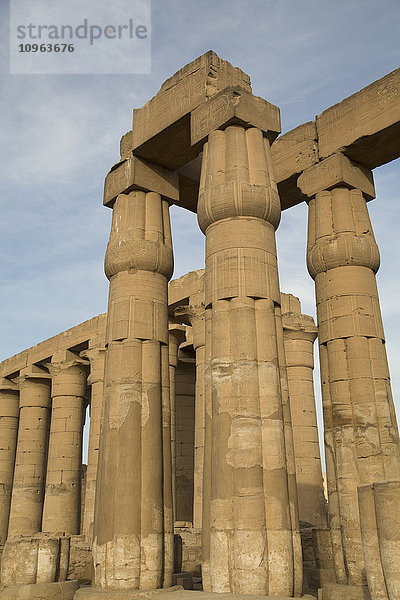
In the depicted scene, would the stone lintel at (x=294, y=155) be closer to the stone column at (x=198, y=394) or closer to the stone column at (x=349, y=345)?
the stone column at (x=349, y=345)

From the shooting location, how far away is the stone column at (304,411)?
55.8 feet

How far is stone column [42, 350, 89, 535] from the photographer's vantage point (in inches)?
901

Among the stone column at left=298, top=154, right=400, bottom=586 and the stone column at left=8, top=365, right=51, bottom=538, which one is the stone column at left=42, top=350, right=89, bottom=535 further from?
the stone column at left=298, top=154, right=400, bottom=586

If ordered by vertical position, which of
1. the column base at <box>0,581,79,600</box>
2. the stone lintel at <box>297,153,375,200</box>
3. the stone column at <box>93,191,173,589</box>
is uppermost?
the stone lintel at <box>297,153,375,200</box>

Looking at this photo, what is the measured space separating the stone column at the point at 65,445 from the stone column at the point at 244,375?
611 inches

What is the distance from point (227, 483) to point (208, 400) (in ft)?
4.54

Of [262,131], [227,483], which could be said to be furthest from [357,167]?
[227,483]

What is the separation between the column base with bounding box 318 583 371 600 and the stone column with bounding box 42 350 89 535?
48.4ft

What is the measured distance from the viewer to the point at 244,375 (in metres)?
8.87

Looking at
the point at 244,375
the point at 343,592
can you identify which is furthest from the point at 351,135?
the point at 343,592

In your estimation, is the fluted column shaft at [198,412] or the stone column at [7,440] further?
the stone column at [7,440]

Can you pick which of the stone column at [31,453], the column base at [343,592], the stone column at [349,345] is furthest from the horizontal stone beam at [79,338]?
the column base at [343,592]

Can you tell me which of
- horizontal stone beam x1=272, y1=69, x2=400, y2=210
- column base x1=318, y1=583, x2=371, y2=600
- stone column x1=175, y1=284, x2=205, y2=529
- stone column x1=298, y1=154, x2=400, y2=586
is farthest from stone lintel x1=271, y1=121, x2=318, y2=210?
column base x1=318, y1=583, x2=371, y2=600

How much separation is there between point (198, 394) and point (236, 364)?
8.14 meters
